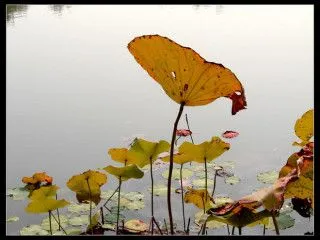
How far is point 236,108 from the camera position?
184cm

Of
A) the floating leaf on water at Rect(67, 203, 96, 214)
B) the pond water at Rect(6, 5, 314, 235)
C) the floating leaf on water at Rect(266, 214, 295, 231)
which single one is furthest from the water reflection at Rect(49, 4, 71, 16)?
the floating leaf on water at Rect(266, 214, 295, 231)

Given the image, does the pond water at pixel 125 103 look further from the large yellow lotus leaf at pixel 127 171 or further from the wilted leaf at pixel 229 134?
the large yellow lotus leaf at pixel 127 171

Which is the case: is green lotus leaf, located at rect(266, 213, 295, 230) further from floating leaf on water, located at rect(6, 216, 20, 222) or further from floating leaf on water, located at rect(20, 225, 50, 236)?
floating leaf on water, located at rect(6, 216, 20, 222)

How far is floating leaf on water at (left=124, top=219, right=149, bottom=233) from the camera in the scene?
201 centimetres

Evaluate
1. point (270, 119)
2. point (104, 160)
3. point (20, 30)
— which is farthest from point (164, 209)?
point (20, 30)

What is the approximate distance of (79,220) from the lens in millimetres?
2094

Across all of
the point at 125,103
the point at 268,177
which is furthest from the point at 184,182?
the point at 125,103

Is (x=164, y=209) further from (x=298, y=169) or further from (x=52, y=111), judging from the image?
(x=52, y=111)

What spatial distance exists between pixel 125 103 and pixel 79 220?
179 centimetres

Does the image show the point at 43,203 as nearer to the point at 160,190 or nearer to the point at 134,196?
the point at 134,196

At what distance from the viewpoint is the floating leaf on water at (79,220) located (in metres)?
2.07

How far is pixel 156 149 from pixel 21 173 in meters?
1.02

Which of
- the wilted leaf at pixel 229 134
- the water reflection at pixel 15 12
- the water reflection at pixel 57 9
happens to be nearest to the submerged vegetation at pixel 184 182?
the wilted leaf at pixel 229 134

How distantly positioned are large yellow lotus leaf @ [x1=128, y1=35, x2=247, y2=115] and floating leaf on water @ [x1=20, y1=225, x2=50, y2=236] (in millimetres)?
833
